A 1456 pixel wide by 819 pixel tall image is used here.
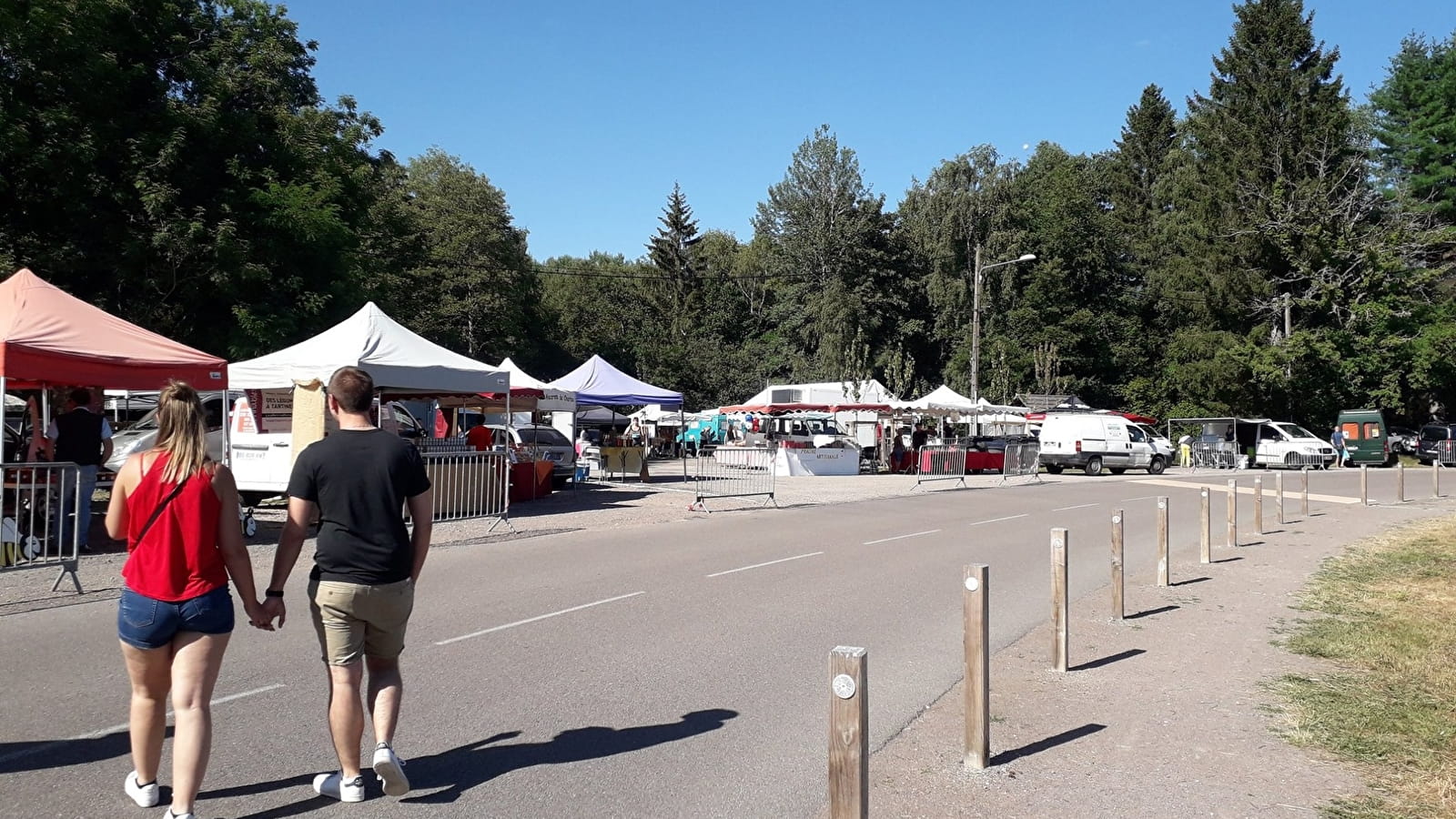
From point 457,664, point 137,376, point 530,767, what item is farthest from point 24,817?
point 137,376

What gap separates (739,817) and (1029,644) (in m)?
4.27

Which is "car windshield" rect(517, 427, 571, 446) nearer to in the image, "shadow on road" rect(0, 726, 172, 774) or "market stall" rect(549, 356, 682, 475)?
"market stall" rect(549, 356, 682, 475)

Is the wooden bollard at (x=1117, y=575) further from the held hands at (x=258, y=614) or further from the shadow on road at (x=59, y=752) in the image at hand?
the shadow on road at (x=59, y=752)

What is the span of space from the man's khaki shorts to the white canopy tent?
10.5m

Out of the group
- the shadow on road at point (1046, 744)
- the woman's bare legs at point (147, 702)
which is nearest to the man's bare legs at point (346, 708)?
the woman's bare legs at point (147, 702)

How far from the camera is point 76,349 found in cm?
1168

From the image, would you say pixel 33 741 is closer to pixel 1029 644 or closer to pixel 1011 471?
pixel 1029 644

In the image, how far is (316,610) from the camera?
14.6 feet

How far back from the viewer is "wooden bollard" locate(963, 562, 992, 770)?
204 inches

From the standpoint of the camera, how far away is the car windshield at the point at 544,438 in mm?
25312

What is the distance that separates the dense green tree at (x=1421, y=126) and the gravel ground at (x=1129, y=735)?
53.6 m

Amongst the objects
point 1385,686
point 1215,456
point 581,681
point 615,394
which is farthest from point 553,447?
point 1215,456

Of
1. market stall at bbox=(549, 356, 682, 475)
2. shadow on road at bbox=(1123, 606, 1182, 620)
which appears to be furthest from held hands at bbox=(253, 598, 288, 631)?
market stall at bbox=(549, 356, 682, 475)

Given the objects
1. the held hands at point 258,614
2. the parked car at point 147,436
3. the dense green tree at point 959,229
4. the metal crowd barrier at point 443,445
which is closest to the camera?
the held hands at point 258,614
